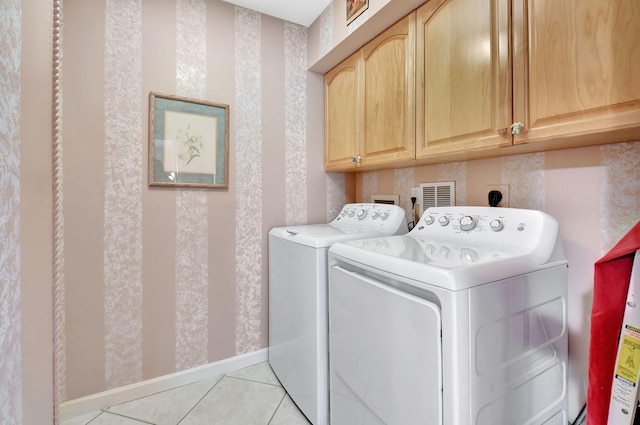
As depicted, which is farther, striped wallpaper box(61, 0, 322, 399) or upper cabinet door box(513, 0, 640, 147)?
striped wallpaper box(61, 0, 322, 399)

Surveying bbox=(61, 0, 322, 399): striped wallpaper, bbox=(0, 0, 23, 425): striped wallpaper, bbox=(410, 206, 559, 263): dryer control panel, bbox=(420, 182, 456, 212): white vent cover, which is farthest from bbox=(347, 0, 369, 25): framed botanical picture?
bbox=(0, 0, 23, 425): striped wallpaper

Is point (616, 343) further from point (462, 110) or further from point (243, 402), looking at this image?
point (243, 402)

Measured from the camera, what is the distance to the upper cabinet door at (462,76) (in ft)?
3.54

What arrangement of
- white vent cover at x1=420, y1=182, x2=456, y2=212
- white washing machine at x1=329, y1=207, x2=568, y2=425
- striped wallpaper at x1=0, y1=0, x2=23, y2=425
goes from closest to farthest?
striped wallpaper at x1=0, y1=0, x2=23, y2=425 < white washing machine at x1=329, y1=207, x2=568, y2=425 < white vent cover at x1=420, y1=182, x2=456, y2=212

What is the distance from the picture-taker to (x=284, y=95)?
2.09 meters

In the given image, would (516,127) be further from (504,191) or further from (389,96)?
(389,96)

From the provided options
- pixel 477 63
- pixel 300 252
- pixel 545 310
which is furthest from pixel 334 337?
pixel 477 63

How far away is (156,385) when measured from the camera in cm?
169

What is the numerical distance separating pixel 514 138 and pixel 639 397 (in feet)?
2.72

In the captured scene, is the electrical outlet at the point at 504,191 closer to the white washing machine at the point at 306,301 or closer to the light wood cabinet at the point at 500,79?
the light wood cabinet at the point at 500,79

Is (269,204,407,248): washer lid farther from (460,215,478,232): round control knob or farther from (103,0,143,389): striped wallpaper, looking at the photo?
(103,0,143,389): striped wallpaper

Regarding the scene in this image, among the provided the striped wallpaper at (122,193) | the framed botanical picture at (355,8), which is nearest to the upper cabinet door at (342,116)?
the framed botanical picture at (355,8)

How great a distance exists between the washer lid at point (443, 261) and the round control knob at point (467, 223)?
11 centimetres

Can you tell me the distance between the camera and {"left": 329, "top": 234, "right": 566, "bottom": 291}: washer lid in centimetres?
78
